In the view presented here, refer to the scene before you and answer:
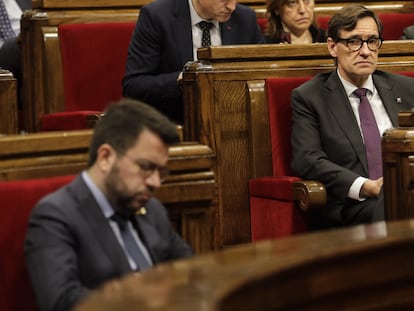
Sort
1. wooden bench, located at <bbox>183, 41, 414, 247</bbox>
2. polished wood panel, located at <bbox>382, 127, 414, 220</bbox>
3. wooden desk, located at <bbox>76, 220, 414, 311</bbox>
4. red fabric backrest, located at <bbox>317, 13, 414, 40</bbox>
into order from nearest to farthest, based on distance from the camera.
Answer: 1. wooden desk, located at <bbox>76, 220, 414, 311</bbox>
2. polished wood panel, located at <bbox>382, 127, 414, 220</bbox>
3. wooden bench, located at <bbox>183, 41, 414, 247</bbox>
4. red fabric backrest, located at <bbox>317, 13, 414, 40</bbox>

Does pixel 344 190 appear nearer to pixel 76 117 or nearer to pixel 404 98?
pixel 404 98

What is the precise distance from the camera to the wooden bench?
5.70 ft

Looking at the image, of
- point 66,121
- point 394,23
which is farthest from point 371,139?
point 394,23

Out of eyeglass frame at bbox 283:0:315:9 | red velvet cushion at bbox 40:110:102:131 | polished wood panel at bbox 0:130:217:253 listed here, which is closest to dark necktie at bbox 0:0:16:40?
red velvet cushion at bbox 40:110:102:131

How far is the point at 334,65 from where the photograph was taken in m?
1.84

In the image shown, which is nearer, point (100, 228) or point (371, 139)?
point (100, 228)

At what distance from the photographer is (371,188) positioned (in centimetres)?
164

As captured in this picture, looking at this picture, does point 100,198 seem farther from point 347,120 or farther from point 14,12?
point 14,12

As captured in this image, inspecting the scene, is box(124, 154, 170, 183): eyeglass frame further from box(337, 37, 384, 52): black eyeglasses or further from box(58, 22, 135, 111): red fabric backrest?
box(58, 22, 135, 111): red fabric backrest

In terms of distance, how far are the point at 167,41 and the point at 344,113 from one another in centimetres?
A: 41

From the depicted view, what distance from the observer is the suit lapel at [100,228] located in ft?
3.22

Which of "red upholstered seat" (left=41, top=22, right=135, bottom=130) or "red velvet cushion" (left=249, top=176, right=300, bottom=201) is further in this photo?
"red upholstered seat" (left=41, top=22, right=135, bottom=130)

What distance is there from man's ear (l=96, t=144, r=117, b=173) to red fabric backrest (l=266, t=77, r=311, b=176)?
2.61ft

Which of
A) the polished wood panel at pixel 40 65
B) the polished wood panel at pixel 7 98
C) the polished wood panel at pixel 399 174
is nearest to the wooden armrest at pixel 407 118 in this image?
the polished wood panel at pixel 399 174
